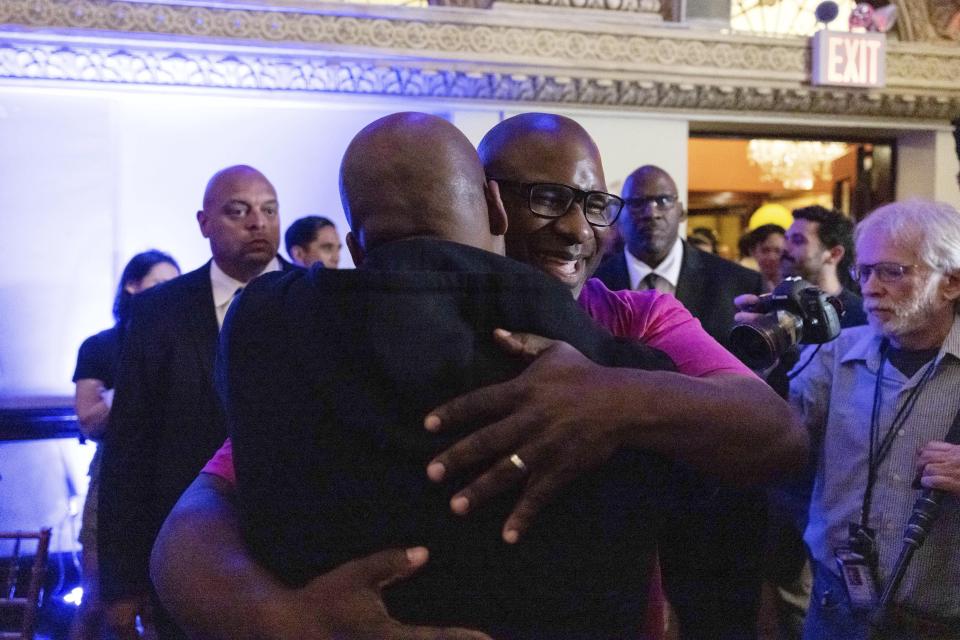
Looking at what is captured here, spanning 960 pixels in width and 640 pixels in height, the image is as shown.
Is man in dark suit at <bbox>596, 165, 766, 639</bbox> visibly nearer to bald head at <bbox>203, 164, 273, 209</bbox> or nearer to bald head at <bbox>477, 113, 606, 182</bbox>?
bald head at <bbox>477, 113, 606, 182</bbox>

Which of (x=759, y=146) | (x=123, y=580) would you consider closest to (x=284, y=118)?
(x=123, y=580)

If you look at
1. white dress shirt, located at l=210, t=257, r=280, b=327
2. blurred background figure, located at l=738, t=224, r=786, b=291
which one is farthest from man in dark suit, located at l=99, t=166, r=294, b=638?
blurred background figure, located at l=738, t=224, r=786, b=291

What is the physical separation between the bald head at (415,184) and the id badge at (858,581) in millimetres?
1447

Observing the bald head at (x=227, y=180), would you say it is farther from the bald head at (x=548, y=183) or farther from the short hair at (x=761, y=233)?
the short hair at (x=761, y=233)

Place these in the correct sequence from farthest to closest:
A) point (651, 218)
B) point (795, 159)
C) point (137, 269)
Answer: point (795, 159) → point (137, 269) → point (651, 218)

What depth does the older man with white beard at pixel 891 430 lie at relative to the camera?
1938 mm

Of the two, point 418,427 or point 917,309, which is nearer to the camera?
point 418,427

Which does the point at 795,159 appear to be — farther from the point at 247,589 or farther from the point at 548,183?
the point at 247,589

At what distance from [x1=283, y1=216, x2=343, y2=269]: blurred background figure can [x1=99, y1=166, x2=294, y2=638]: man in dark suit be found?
170 centimetres

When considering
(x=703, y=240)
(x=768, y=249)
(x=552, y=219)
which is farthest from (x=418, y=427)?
(x=703, y=240)

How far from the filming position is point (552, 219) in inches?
56.1

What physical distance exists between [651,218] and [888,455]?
1.64 meters

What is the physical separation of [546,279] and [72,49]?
3623 millimetres

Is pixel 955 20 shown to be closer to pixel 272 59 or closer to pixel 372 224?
pixel 272 59
